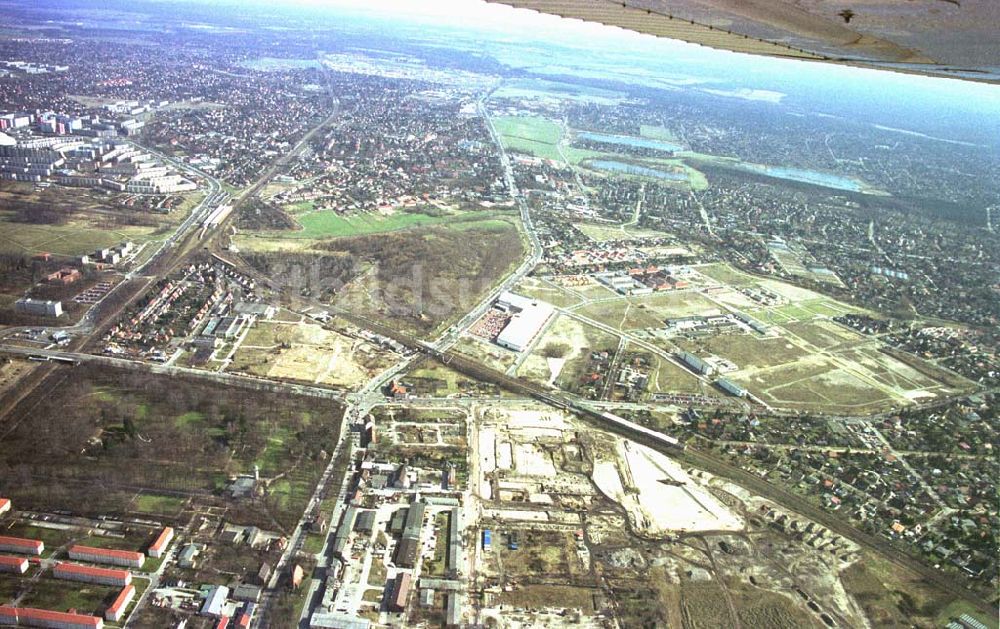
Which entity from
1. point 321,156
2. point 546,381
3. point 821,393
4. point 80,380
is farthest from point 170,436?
point 321,156

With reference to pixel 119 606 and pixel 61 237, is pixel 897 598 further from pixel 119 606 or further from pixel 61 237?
pixel 61 237

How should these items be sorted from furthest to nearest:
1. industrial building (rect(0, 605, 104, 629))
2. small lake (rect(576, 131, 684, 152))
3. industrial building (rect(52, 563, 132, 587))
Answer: small lake (rect(576, 131, 684, 152))
industrial building (rect(52, 563, 132, 587))
industrial building (rect(0, 605, 104, 629))

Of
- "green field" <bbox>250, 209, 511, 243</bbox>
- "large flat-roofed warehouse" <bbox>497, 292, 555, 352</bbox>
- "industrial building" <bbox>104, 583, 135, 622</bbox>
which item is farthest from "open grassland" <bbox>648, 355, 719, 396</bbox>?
"green field" <bbox>250, 209, 511, 243</bbox>

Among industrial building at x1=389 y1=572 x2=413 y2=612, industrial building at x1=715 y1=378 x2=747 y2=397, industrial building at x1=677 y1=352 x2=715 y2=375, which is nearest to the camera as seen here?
industrial building at x1=389 y1=572 x2=413 y2=612

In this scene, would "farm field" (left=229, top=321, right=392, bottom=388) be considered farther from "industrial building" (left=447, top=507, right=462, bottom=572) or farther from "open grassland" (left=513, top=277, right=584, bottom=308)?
"open grassland" (left=513, top=277, right=584, bottom=308)

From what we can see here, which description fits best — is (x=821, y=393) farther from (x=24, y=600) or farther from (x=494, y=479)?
(x=24, y=600)

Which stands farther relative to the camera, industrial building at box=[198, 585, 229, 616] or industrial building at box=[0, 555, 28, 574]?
industrial building at box=[0, 555, 28, 574]
